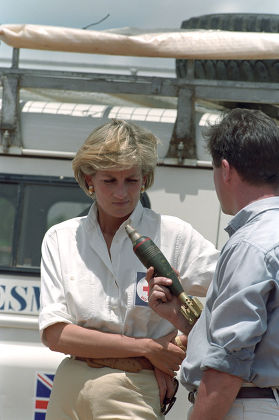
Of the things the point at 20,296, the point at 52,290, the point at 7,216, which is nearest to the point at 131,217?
the point at 52,290

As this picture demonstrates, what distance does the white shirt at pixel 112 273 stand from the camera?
8.43 feet

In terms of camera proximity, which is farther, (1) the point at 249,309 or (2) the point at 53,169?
(2) the point at 53,169

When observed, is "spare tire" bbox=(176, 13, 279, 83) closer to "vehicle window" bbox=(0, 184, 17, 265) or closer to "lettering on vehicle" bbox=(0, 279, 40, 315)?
"vehicle window" bbox=(0, 184, 17, 265)

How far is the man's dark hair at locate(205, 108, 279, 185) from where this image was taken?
81.0 inches

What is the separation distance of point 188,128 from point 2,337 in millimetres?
1582

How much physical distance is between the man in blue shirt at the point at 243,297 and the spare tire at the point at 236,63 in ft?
7.78

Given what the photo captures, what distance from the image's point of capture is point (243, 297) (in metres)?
1.88

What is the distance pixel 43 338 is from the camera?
8.63 feet

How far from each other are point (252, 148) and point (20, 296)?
2.38 m

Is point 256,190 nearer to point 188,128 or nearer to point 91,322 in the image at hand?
point 91,322

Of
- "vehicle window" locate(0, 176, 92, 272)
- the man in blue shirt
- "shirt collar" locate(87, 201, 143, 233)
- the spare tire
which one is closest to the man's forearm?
the man in blue shirt

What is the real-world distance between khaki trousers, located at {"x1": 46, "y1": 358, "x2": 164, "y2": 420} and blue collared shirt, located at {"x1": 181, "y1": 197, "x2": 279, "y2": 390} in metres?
0.60

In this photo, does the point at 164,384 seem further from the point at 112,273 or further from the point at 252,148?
the point at 252,148

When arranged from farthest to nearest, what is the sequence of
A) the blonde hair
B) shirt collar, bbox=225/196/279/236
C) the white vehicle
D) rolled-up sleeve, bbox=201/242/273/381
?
1. the white vehicle
2. the blonde hair
3. shirt collar, bbox=225/196/279/236
4. rolled-up sleeve, bbox=201/242/273/381
